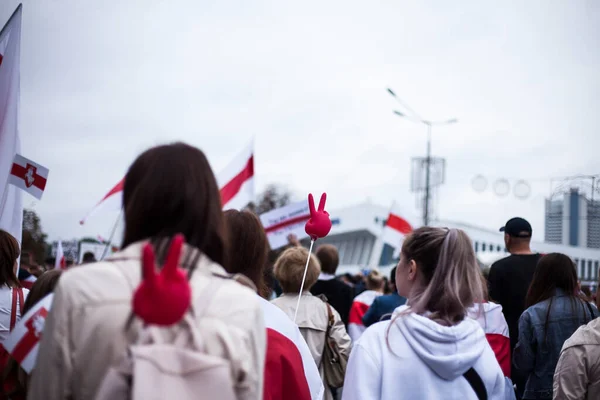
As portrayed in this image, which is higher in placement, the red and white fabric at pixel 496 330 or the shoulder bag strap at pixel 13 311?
the shoulder bag strap at pixel 13 311

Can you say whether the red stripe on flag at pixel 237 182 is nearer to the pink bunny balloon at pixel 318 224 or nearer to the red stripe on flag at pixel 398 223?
the red stripe on flag at pixel 398 223

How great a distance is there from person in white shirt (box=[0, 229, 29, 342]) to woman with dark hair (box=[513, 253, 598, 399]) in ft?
11.5

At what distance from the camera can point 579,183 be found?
6.36m

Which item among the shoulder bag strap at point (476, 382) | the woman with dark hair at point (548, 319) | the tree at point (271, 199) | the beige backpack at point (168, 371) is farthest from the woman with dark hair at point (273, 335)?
the tree at point (271, 199)

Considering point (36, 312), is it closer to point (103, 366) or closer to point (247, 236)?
point (103, 366)

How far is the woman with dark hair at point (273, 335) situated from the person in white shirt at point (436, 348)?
1.27 feet

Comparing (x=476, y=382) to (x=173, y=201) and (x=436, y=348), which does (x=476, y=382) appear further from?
(x=173, y=201)

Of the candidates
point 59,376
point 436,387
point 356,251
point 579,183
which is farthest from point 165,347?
point 356,251

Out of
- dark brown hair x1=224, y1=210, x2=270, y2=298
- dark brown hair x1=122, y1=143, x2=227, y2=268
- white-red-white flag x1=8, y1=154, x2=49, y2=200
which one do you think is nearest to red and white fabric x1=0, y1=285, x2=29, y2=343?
dark brown hair x1=224, y1=210, x2=270, y2=298

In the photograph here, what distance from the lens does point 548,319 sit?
5.03m

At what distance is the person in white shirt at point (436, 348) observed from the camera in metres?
2.82

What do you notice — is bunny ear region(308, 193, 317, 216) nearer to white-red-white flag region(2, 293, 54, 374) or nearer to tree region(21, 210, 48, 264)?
white-red-white flag region(2, 293, 54, 374)

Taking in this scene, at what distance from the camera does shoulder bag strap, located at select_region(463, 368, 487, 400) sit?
2.86m

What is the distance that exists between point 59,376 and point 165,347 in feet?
1.02
